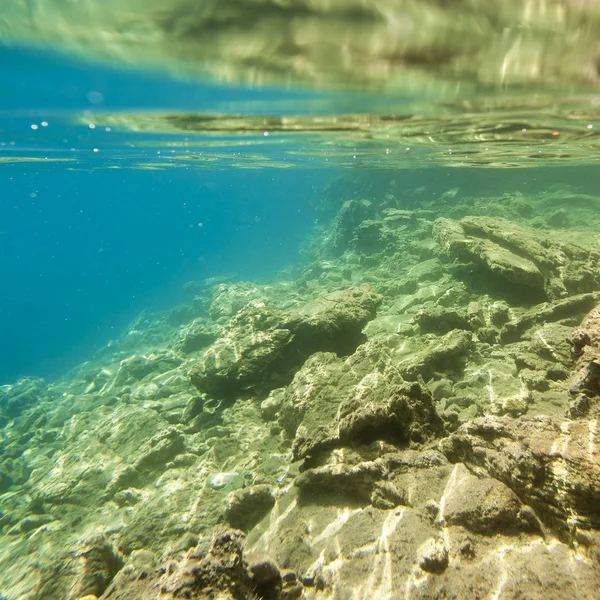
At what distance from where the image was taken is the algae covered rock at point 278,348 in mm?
8609

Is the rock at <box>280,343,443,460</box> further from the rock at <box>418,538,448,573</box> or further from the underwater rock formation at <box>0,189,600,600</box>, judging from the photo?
the rock at <box>418,538,448,573</box>

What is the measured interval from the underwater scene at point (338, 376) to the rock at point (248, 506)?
0.12 feet

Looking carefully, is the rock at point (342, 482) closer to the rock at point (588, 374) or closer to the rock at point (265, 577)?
the rock at point (265, 577)

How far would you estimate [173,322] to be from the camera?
76.1 ft

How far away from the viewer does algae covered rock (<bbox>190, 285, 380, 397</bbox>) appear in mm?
8609

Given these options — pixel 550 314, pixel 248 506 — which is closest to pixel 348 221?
pixel 550 314

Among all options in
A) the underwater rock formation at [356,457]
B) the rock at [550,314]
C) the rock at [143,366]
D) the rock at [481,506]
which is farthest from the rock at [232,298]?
the rock at [481,506]

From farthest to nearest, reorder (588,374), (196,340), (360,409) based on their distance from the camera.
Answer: (196,340)
(360,409)
(588,374)

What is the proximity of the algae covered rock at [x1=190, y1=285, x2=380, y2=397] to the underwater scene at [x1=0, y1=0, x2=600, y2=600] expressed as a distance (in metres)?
0.06

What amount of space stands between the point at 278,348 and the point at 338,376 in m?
2.30

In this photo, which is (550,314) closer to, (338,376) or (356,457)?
(338,376)

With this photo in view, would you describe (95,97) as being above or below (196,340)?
above

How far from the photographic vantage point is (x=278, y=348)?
8.71 metres

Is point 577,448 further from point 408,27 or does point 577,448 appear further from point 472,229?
point 472,229
